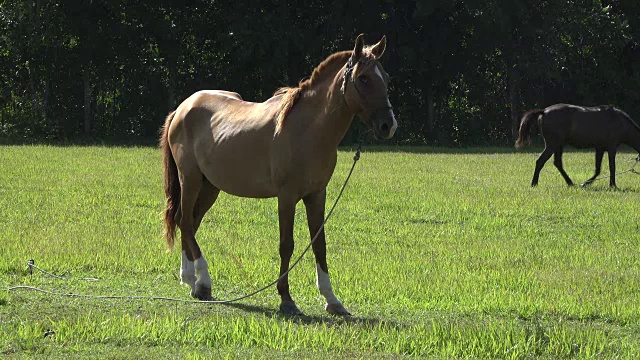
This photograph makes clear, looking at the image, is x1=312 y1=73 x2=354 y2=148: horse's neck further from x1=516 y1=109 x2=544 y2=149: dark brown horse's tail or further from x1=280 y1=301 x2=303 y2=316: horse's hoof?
x1=516 y1=109 x2=544 y2=149: dark brown horse's tail

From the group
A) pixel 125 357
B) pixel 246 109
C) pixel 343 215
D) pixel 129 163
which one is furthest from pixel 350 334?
pixel 129 163

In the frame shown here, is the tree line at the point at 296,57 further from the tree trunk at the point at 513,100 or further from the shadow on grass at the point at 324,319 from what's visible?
the shadow on grass at the point at 324,319

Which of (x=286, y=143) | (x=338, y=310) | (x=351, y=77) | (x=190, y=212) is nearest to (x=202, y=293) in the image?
(x=190, y=212)

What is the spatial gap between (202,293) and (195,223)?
1.01 metres

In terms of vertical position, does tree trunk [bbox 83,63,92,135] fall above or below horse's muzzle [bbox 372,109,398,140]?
below

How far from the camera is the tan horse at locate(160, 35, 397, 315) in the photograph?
821 centimetres

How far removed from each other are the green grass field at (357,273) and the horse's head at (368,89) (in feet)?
5.10

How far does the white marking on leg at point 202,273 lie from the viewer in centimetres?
913

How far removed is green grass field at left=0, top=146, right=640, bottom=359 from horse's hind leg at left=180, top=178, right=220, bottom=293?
176 mm

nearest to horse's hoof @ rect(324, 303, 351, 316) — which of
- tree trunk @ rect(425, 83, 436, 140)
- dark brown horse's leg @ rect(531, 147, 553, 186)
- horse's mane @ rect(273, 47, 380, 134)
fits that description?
horse's mane @ rect(273, 47, 380, 134)

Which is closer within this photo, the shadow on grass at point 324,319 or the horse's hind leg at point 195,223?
the shadow on grass at point 324,319

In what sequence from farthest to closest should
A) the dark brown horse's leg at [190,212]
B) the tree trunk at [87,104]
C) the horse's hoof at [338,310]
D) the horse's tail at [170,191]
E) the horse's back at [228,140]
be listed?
1. the tree trunk at [87,104]
2. the horse's tail at [170,191]
3. the dark brown horse's leg at [190,212]
4. the horse's back at [228,140]
5. the horse's hoof at [338,310]

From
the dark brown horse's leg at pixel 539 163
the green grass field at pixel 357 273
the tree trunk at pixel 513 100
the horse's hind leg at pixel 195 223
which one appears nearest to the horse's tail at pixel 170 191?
the horse's hind leg at pixel 195 223

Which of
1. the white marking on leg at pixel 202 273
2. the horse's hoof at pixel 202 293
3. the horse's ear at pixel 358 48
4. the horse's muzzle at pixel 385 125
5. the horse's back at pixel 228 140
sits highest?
the horse's ear at pixel 358 48
